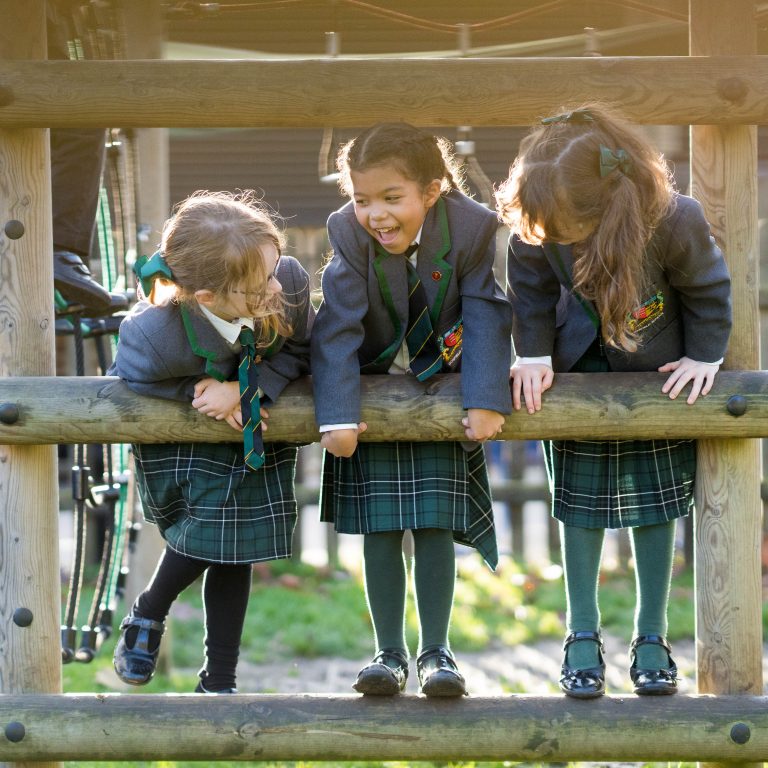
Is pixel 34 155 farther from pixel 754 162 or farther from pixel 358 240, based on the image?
pixel 754 162

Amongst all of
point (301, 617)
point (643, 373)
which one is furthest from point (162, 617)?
point (301, 617)

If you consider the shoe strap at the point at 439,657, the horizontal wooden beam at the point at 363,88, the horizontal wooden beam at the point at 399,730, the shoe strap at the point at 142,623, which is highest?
the horizontal wooden beam at the point at 363,88

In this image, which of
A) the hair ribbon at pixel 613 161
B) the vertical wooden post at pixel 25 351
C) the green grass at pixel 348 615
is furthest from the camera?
the green grass at pixel 348 615

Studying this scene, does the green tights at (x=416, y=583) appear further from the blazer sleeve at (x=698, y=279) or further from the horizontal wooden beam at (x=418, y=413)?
the blazer sleeve at (x=698, y=279)

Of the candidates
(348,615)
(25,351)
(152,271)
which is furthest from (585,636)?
(348,615)

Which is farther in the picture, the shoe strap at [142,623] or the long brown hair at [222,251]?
the shoe strap at [142,623]

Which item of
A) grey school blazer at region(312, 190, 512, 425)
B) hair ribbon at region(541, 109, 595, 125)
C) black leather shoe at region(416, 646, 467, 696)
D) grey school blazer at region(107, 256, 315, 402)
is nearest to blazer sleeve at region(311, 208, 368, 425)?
grey school blazer at region(312, 190, 512, 425)

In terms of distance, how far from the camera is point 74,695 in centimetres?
289

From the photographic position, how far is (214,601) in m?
3.04

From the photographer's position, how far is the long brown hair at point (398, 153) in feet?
8.88

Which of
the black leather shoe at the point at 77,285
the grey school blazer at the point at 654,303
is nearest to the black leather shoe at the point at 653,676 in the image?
the grey school blazer at the point at 654,303

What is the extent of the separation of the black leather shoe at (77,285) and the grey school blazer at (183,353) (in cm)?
71

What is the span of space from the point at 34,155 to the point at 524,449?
4.86m

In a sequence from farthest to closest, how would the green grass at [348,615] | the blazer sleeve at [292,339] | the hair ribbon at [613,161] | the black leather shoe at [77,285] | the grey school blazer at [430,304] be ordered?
the green grass at [348,615], the black leather shoe at [77,285], the blazer sleeve at [292,339], the grey school blazer at [430,304], the hair ribbon at [613,161]
